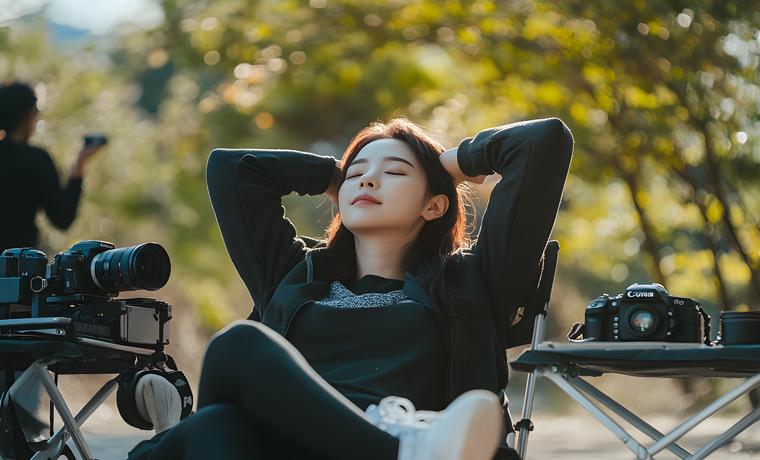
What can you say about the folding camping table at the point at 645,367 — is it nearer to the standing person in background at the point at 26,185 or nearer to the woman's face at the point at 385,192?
the woman's face at the point at 385,192

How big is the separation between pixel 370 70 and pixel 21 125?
593 centimetres

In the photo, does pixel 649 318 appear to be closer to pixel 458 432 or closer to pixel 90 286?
pixel 458 432

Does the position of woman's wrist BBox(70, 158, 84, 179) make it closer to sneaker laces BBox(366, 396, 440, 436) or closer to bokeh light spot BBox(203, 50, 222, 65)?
sneaker laces BBox(366, 396, 440, 436)

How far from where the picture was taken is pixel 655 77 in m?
4.58

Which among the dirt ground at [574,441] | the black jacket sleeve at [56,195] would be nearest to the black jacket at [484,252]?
the black jacket sleeve at [56,195]

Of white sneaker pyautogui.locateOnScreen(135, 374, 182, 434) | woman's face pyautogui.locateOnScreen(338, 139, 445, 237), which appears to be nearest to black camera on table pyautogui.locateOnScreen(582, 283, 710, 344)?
woman's face pyautogui.locateOnScreen(338, 139, 445, 237)

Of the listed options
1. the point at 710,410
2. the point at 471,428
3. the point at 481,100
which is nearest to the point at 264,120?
the point at 481,100

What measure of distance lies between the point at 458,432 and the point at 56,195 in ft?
6.71

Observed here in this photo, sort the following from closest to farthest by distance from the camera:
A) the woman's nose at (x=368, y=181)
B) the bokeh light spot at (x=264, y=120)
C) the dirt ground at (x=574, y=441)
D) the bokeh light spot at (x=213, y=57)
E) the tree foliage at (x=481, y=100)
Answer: the woman's nose at (x=368, y=181) → the dirt ground at (x=574, y=441) → the tree foliage at (x=481, y=100) → the bokeh light spot at (x=213, y=57) → the bokeh light spot at (x=264, y=120)

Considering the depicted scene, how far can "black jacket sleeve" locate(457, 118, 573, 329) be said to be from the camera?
149cm

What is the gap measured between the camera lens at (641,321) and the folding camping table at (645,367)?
0.06 meters

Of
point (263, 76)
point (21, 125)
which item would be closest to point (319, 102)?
point (263, 76)

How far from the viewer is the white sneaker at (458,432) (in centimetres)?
93

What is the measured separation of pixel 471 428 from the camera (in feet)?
3.09
